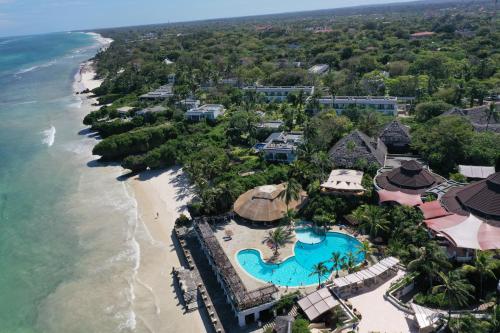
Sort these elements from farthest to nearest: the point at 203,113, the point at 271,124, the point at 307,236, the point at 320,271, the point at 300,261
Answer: the point at 203,113, the point at 271,124, the point at 307,236, the point at 300,261, the point at 320,271

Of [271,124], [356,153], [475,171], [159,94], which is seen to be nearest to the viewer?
[475,171]

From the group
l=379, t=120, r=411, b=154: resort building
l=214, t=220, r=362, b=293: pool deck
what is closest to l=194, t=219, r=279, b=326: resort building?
l=214, t=220, r=362, b=293: pool deck

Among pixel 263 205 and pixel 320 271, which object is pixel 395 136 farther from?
pixel 320 271

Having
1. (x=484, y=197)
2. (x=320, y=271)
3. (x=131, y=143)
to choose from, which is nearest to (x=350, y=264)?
(x=320, y=271)

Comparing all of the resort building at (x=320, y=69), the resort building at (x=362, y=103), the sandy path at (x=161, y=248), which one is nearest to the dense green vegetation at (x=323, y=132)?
the sandy path at (x=161, y=248)

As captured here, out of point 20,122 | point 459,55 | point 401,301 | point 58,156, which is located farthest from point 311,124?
point 459,55

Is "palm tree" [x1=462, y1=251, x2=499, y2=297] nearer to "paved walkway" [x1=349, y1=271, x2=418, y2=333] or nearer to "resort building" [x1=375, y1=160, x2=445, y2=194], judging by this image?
"paved walkway" [x1=349, y1=271, x2=418, y2=333]
